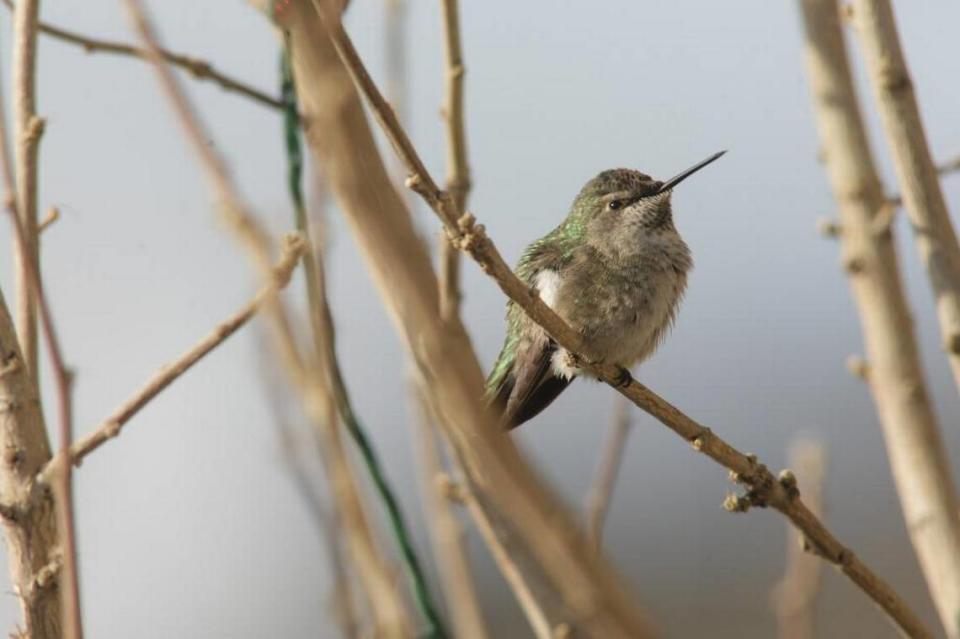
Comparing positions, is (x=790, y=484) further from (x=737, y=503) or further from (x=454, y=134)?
(x=454, y=134)

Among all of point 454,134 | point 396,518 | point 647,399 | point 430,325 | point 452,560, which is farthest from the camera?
point 454,134

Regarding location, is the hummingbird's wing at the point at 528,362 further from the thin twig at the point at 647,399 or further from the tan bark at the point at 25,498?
the tan bark at the point at 25,498

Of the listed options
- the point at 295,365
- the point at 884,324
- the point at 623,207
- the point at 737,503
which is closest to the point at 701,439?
the point at 737,503

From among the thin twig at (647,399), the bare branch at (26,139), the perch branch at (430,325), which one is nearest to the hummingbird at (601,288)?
the thin twig at (647,399)

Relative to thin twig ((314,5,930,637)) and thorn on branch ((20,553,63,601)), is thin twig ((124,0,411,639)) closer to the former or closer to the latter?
thin twig ((314,5,930,637))

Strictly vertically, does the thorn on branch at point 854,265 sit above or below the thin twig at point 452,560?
above

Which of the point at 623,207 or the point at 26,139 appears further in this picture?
the point at 623,207

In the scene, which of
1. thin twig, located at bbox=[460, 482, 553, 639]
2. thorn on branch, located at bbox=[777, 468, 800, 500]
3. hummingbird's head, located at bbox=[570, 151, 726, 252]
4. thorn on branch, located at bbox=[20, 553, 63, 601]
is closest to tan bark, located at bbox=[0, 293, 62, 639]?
thorn on branch, located at bbox=[20, 553, 63, 601]
